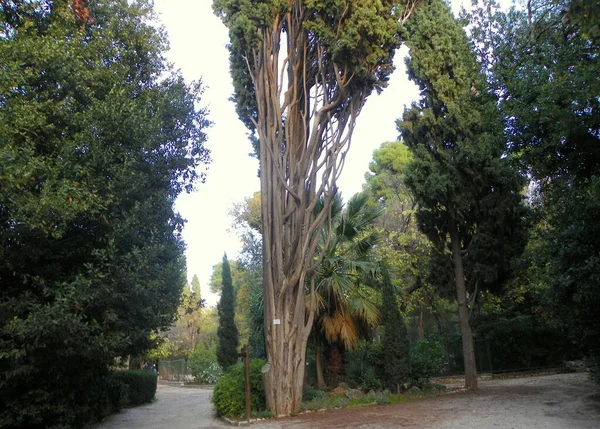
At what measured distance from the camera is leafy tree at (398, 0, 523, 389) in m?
15.0

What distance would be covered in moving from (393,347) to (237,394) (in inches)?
175

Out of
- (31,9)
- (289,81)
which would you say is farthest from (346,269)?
(31,9)

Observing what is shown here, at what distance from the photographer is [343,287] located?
15.3m

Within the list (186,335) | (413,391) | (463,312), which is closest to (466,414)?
(413,391)

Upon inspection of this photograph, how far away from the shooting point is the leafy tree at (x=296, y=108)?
12588 millimetres

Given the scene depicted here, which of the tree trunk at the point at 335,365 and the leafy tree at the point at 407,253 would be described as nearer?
the tree trunk at the point at 335,365

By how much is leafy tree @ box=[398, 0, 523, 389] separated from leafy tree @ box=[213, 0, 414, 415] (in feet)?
6.01

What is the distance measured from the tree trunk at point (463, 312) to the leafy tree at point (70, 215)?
836cm

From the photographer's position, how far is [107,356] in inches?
363

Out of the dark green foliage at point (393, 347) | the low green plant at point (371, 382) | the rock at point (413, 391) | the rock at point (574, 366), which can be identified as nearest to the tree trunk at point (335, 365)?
the low green plant at point (371, 382)

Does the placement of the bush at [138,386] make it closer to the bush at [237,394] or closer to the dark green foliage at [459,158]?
the bush at [237,394]

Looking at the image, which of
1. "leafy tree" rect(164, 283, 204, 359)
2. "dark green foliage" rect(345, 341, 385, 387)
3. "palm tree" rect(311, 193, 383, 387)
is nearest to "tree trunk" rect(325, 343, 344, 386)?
"palm tree" rect(311, 193, 383, 387)

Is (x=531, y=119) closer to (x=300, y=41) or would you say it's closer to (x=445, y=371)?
(x=300, y=41)

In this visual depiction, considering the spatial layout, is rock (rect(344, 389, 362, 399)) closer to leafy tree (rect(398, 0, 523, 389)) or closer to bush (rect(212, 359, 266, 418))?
bush (rect(212, 359, 266, 418))
